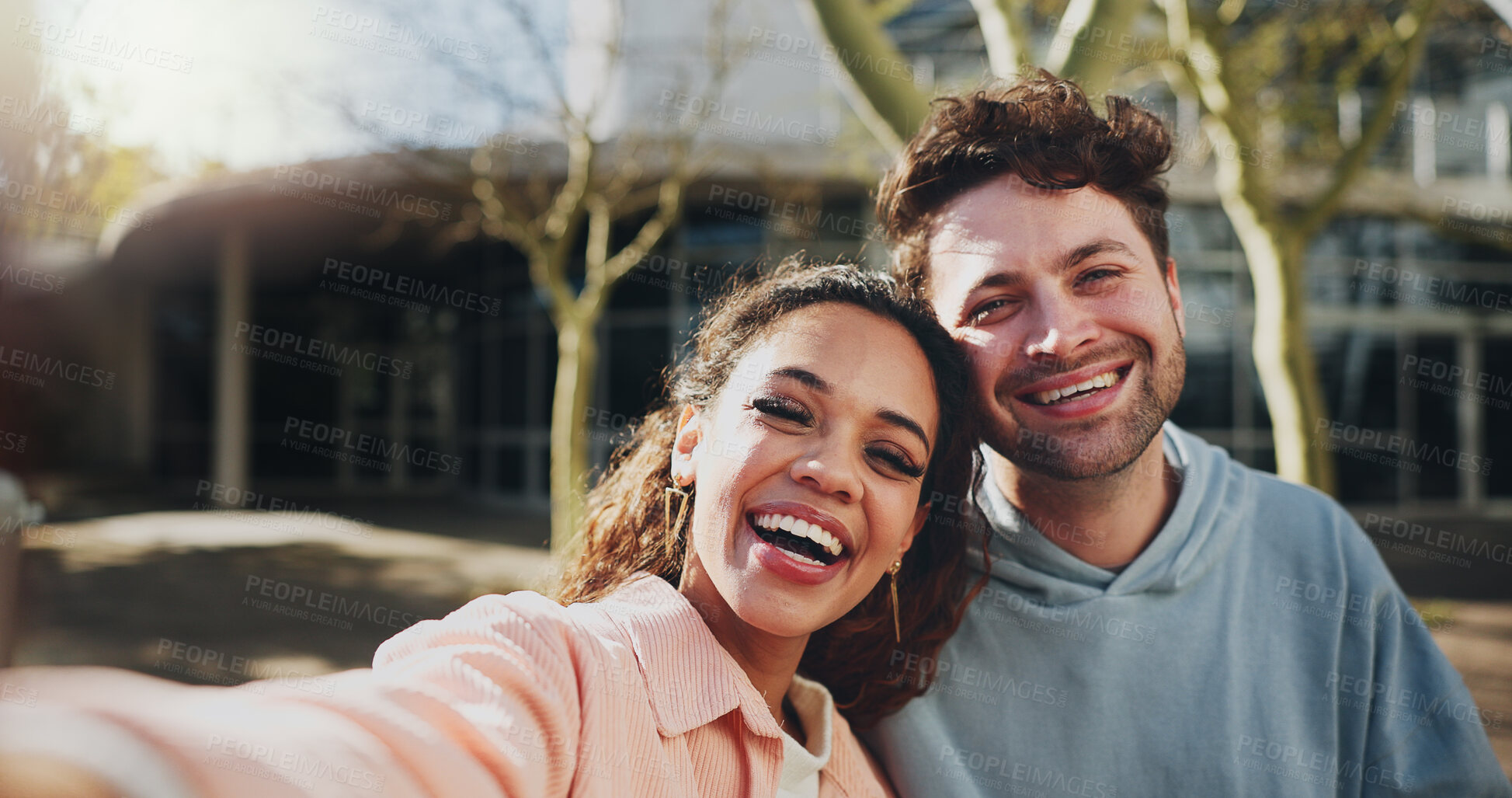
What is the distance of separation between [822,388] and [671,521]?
46 centimetres

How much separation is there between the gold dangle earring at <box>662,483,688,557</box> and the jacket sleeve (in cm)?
48

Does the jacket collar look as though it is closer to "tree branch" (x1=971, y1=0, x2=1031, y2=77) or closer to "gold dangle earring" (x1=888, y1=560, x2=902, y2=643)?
"gold dangle earring" (x1=888, y1=560, x2=902, y2=643)

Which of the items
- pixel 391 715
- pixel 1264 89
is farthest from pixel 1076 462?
pixel 1264 89

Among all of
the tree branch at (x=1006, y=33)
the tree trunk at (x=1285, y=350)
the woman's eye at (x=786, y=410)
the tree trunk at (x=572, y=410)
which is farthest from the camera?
the tree trunk at (x=572, y=410)

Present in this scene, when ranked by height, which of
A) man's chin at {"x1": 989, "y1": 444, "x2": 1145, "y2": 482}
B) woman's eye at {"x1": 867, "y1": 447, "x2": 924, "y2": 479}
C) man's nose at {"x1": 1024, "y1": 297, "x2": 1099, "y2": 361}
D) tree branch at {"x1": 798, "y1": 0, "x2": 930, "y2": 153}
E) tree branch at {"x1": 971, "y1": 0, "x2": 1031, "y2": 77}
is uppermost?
tree branch at {"x1": 971, "y1": 0, "x2": 1031, "y2": 77}

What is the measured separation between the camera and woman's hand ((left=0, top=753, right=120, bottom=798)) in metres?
0.66

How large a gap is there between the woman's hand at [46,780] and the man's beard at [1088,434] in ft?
5.28

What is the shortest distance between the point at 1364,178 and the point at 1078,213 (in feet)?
32.1

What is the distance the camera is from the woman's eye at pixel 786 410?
159cm

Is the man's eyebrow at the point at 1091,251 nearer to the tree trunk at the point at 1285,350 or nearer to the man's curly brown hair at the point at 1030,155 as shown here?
the man's curly brown hair at the point at 1030,155

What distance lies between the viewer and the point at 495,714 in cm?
110

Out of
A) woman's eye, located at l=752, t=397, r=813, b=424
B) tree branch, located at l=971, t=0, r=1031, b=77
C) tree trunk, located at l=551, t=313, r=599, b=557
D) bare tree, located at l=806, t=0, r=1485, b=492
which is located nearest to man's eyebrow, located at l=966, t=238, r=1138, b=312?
woman's eye, located at l=752, t=397, r=813, b=424

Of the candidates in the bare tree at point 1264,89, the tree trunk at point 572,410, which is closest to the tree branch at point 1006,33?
the bare tree at point 1264,89

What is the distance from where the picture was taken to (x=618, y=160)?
8.53 m
